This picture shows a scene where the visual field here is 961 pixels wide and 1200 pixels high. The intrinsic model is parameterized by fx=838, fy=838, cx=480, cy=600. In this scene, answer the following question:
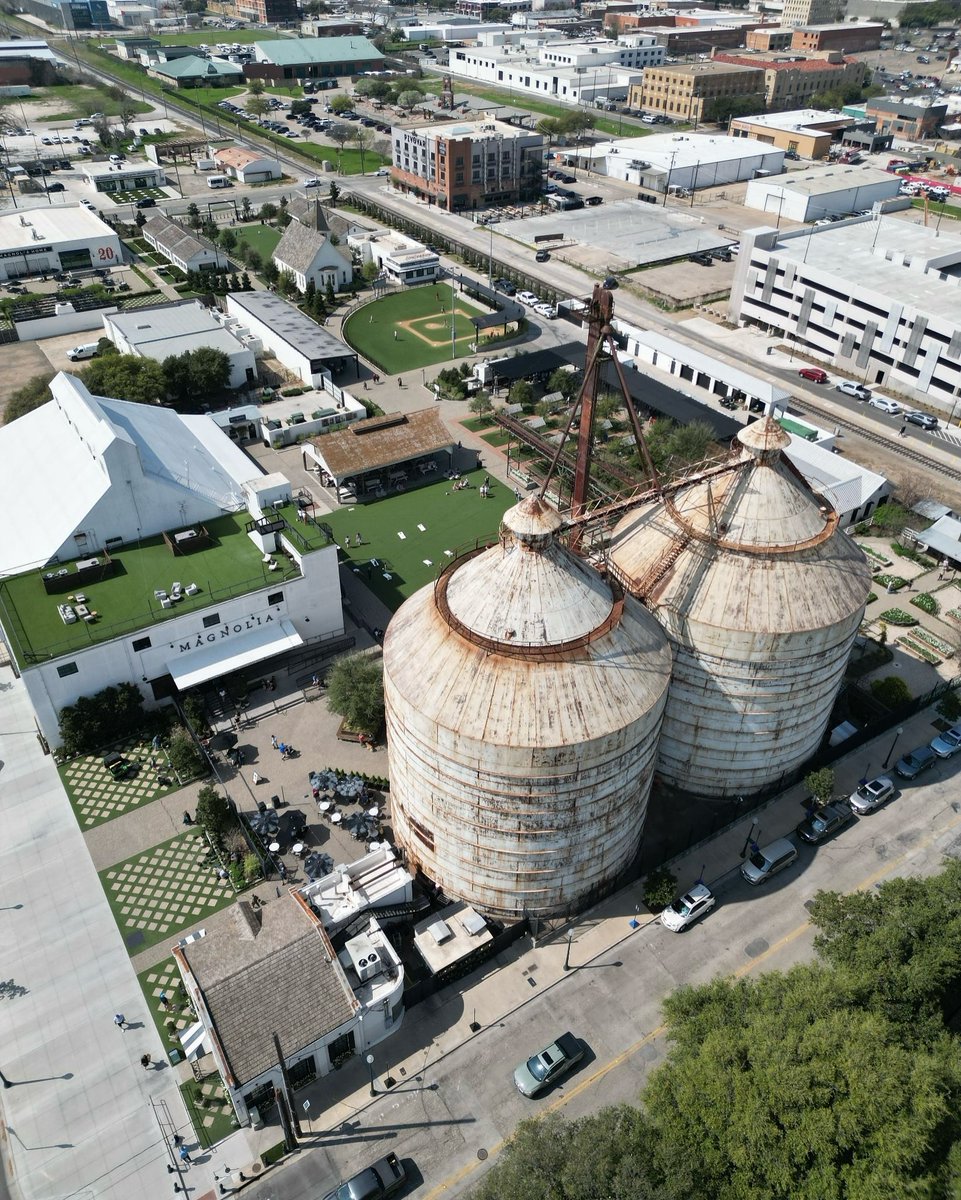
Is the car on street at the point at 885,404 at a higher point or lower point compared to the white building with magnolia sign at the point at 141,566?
lower

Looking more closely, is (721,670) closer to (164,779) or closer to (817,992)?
(817,992)

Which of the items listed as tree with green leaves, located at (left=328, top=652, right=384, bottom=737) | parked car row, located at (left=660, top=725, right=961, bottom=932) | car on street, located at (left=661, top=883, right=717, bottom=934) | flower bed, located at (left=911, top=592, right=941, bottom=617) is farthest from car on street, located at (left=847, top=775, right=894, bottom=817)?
tree with green leaves, located at (left=328, top=652, right=384, bottom=737)

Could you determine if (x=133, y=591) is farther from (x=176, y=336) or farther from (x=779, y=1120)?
(x=176, y=336)

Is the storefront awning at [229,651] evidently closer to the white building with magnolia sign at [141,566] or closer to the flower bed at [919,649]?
the white building with magnolia sign at [141,566]

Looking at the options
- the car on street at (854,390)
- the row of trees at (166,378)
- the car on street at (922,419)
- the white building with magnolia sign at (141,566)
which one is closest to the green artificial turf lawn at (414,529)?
the white building with magnolia sign at (141,566)

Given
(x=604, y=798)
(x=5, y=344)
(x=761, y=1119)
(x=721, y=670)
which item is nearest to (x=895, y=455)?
(x=721, y=670)

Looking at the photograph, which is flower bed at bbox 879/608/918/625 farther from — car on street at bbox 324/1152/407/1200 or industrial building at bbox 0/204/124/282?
industrial building at bbox 0/204/124/282
